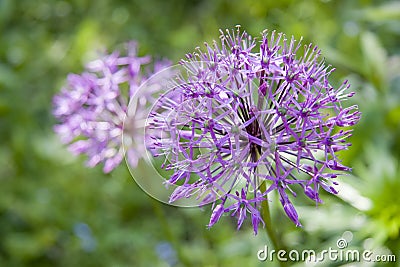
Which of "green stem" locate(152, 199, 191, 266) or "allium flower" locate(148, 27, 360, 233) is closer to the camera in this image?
"allium flower" locate(148, 27, 360, 233)

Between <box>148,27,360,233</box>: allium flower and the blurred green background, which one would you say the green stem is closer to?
Result: the blurred green background

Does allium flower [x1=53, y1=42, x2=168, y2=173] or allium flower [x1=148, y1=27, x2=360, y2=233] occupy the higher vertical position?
allium flower [x1=53, y1=42, x2=168, y2=173]

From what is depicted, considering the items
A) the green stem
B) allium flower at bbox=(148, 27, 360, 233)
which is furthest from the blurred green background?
allium flower at bbox=(148, 27, 360, 233)

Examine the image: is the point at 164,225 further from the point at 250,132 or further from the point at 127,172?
the point at 127,172

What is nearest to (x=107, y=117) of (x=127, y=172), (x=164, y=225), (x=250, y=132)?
(x=164, y=225)

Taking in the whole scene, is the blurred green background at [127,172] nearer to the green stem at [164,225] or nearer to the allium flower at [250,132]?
the green stem at [164,225]

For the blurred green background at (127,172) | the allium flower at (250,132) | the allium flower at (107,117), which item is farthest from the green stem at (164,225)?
the allium flower at (250,132)

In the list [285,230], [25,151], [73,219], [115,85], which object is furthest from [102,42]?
[285,230]
